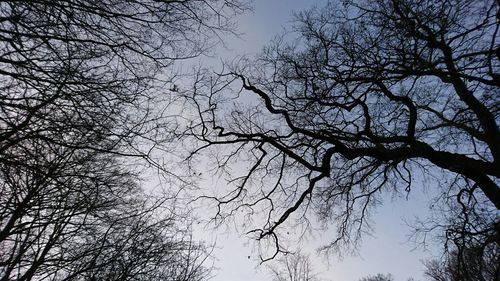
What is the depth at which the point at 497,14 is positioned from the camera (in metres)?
4.31

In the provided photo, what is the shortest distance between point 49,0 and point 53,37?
372 millimetres

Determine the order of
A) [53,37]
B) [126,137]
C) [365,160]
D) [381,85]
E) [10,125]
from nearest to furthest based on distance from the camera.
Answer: [53,37], [10,125], [126,137], [381,85], [365,160]

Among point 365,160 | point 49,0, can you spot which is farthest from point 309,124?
point 49,0

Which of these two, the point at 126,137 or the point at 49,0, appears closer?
the point at 49,0

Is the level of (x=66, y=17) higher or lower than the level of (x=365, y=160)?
lower

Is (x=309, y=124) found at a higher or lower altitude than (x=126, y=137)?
higher

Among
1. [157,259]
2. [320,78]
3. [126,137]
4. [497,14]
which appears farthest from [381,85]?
[157,259]

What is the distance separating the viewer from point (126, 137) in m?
4.04

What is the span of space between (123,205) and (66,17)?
3513 mm

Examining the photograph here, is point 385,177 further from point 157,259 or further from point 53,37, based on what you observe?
point 53,37

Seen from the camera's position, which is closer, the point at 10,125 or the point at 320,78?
the point at 10,125

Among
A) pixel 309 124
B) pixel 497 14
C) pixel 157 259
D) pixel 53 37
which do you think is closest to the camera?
pixel 53 37

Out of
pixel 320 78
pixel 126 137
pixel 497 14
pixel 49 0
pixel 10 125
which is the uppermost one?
pixel 320 78

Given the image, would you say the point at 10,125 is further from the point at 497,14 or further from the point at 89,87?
the point at 497,14
